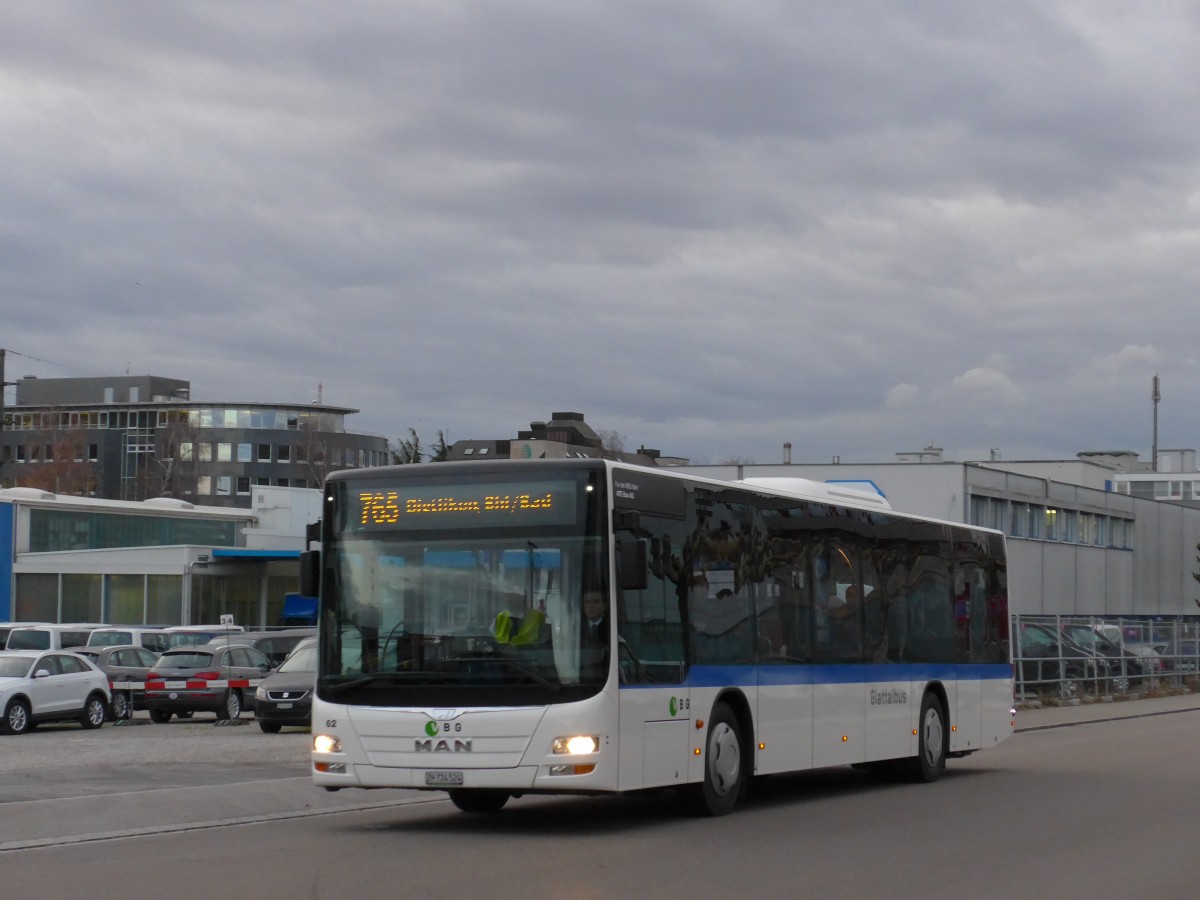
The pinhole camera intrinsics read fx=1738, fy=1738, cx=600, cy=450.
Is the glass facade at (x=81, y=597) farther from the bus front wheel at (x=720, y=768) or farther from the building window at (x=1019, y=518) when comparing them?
the bus front wheel at (x=720, y=768)

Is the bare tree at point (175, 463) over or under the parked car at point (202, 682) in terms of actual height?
over

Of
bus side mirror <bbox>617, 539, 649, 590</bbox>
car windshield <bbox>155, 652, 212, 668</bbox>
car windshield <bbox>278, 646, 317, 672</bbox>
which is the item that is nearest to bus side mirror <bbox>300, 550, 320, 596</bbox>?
bus side mirror <bbox>617, 539, 649, 590</bbox>

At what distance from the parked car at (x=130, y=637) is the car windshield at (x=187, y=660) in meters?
5.01

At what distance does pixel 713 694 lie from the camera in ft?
47.8

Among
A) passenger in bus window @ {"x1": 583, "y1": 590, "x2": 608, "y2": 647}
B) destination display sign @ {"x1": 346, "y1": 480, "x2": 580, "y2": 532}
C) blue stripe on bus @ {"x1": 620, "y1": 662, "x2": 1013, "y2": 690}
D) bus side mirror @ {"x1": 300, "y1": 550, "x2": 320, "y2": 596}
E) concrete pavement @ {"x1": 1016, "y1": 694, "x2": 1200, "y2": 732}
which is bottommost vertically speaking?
concrete pavement @ {"x1": 1016, "y1": 694, "x2": 1200, "y2": 732}

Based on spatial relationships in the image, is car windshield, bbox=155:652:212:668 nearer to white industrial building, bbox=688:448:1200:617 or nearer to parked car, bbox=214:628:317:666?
parked car, bbox=214:628:317:666

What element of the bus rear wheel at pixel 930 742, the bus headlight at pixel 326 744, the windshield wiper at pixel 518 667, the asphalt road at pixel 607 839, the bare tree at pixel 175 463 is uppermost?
the bare tree at pixel 175 463

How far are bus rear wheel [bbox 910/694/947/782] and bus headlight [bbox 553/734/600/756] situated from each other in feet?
23.2

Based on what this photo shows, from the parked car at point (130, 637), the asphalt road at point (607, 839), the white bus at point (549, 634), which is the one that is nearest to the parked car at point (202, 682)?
Result: the parked car at point (130, 637)

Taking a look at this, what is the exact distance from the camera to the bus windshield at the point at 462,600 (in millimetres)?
13125

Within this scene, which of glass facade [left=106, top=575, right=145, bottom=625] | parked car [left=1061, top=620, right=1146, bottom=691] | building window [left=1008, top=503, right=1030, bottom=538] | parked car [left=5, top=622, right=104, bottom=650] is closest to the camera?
parked car [left=5, top=622, right=104, bottom=650]

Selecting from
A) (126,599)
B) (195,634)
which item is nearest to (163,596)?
(126,599)

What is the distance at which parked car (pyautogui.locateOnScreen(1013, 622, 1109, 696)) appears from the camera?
36719mm

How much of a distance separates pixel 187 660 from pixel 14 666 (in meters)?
3.82
